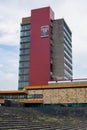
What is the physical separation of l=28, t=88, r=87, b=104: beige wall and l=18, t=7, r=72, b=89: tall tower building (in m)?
34.3

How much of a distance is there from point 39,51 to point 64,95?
43.9 metres

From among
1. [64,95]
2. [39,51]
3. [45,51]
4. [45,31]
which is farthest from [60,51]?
[64,95]

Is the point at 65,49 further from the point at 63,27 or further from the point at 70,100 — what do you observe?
the point at 70,100

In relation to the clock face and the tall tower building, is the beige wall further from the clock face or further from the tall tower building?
the clock face

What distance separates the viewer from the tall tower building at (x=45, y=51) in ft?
356

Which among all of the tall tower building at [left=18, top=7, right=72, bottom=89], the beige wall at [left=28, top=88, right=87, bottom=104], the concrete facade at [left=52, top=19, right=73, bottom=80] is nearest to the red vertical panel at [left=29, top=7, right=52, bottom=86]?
the tall tower building at [left=18, top=7, right=72, bottom=89]

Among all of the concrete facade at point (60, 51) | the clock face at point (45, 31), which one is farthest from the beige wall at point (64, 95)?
the clock face at point (45, 31)

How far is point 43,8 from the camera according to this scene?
368 feet

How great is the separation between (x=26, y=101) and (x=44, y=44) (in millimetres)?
42821

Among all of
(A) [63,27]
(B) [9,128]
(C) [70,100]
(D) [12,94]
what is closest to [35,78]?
(A) [63,27]

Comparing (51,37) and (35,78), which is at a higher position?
(51,37)

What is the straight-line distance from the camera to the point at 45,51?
110m

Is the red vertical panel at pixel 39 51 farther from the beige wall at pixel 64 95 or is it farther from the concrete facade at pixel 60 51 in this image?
the beige wall at pixel 64 95

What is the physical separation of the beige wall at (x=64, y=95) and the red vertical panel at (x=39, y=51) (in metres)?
34.7
